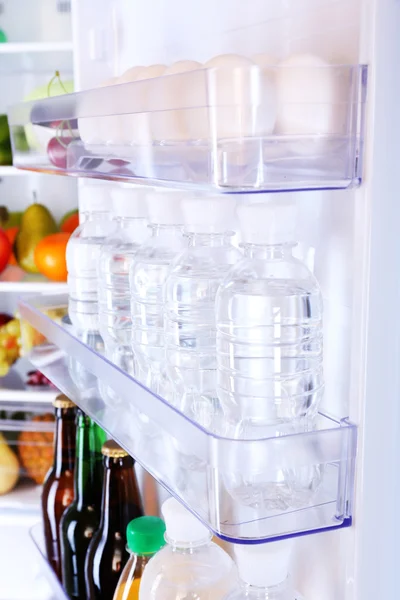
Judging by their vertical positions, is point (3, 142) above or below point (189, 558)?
above

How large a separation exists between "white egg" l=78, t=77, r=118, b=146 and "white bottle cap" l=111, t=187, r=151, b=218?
0.12 meters

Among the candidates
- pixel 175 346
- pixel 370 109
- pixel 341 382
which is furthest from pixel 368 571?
pixel 370 109

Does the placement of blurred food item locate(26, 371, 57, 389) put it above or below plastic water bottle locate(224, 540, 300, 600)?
below

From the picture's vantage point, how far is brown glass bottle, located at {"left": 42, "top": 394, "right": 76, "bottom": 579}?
1243 millimetres

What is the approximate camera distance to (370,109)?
606 mm

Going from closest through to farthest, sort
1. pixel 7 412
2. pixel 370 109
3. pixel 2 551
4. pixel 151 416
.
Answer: pixel 370 109 < pixel 151 416 < pixel 2 551 < pixel 7 412

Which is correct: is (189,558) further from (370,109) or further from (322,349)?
(370,109)

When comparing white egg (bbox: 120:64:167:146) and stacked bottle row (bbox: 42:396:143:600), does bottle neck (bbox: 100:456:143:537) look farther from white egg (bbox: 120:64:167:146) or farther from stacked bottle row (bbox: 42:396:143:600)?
white egg (bbox: 120:64:167:146)

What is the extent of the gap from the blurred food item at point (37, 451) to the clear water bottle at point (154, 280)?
1.20m

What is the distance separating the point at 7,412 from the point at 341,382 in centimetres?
148

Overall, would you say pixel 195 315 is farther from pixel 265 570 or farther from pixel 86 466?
pixel 86 466

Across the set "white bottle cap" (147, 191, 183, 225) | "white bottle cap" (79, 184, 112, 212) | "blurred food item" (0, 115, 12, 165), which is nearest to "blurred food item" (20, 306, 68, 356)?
"white bottle cap" (79, 184, 112, 212)

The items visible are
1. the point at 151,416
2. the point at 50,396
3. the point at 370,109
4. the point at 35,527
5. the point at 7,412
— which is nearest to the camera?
the point at 370,109

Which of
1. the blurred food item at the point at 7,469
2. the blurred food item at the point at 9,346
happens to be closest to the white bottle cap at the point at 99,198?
the blurred food item at the point at 9,346
